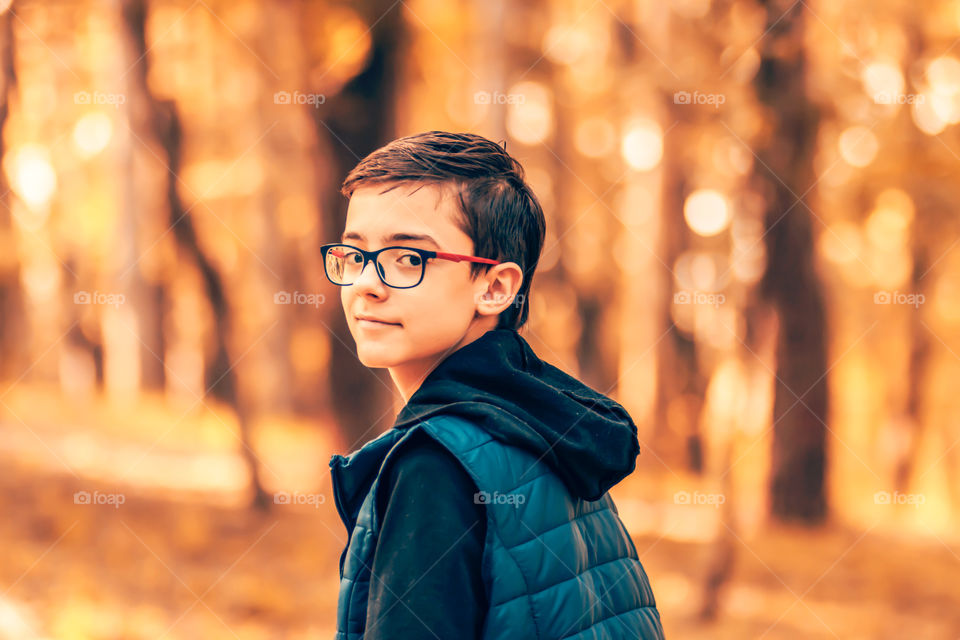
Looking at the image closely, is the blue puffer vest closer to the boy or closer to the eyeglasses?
the boy

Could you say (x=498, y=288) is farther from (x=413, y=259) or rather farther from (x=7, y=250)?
(x=7, y=250)

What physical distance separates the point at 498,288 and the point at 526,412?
29 cm

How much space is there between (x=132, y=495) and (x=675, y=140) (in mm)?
7883

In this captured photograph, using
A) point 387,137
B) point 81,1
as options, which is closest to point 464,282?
point 387,137

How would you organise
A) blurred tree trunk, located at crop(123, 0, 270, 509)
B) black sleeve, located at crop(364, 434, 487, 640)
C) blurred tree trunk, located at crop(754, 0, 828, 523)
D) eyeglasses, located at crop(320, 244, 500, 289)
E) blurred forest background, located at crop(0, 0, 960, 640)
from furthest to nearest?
1. blurred tree trunk, located at crop(123, 0, 270, 509)
2. blurred forest background, located at crop(0, 0, 960, 640)
3. blurred tree trunk, located at crop(754, 0, 828, 523)
4. eyeglasses, located at crop(320, 244, 500, 289)
5. black sleeve, located at crop(364, 434, 487, 640)

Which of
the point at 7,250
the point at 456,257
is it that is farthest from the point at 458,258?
the point at 7,250

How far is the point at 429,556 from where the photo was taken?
4.20 ft

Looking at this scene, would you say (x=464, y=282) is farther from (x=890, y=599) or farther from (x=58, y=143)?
(x=58, y=143)

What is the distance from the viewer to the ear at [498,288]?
1619mm

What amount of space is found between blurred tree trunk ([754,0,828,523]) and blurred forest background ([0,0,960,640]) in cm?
3

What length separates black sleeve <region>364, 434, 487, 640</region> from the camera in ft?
4.15

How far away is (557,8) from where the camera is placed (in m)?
11.2

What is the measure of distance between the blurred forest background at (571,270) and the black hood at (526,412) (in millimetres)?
4693

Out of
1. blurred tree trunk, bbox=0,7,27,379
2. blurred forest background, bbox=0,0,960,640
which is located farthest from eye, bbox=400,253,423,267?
blurred tree trunk, bbox=0,7,27,379
